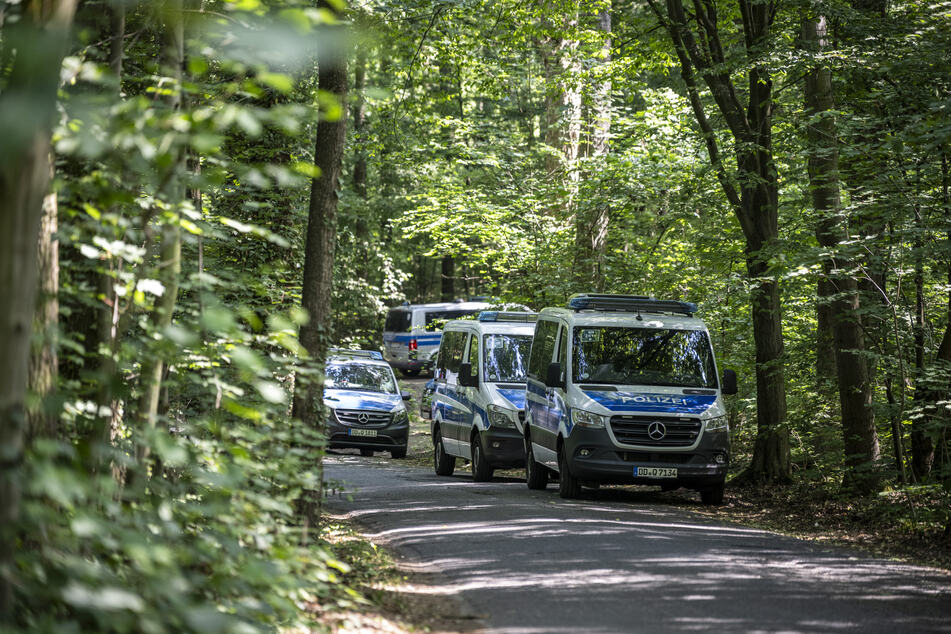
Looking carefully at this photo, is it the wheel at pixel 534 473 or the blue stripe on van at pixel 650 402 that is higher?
the blue stripe on van at pixel 650 402

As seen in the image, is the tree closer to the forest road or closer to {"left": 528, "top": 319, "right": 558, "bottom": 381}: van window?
{"left": 528, "top": 319, "right": 558, "bottom": 381}: van window

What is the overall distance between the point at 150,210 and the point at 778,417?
12.0 meters

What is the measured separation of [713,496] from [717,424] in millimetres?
1147

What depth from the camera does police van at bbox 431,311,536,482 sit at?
16094mm

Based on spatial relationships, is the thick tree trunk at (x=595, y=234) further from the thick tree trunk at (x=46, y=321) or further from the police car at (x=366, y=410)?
the thick tree trunk at (x=46, y=321)

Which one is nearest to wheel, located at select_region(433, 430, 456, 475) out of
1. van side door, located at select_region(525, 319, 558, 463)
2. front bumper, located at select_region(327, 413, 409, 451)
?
van side door, located at select_region(525, 319, 558, 463)

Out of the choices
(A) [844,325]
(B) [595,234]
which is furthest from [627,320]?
(B) [595,234]

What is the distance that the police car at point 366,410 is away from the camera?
70.9 ft

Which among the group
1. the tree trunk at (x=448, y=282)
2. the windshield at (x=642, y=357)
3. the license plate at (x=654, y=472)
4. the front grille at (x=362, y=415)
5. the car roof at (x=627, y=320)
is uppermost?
the tree trunk at (x=448, y=282)

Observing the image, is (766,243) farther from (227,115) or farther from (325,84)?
(227,115)

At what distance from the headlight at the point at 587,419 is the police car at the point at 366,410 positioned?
8.84m

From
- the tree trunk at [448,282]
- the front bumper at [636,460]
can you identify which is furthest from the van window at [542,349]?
the tree trunk at [448,282]

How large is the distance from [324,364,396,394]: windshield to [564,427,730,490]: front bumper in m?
9.53

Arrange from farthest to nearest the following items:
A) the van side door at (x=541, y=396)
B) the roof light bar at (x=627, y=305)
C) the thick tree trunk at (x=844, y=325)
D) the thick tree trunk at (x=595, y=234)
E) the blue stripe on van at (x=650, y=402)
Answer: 1. the thick tree trunk at (x=595, y=234)
2. the roof light bar at (x=627, y=305)
3. the van side door at (x=541, y=396)
4. the blue stripe on van at (x=650, y=402)
5. the thick tree trunk at (x=844, y=325)
